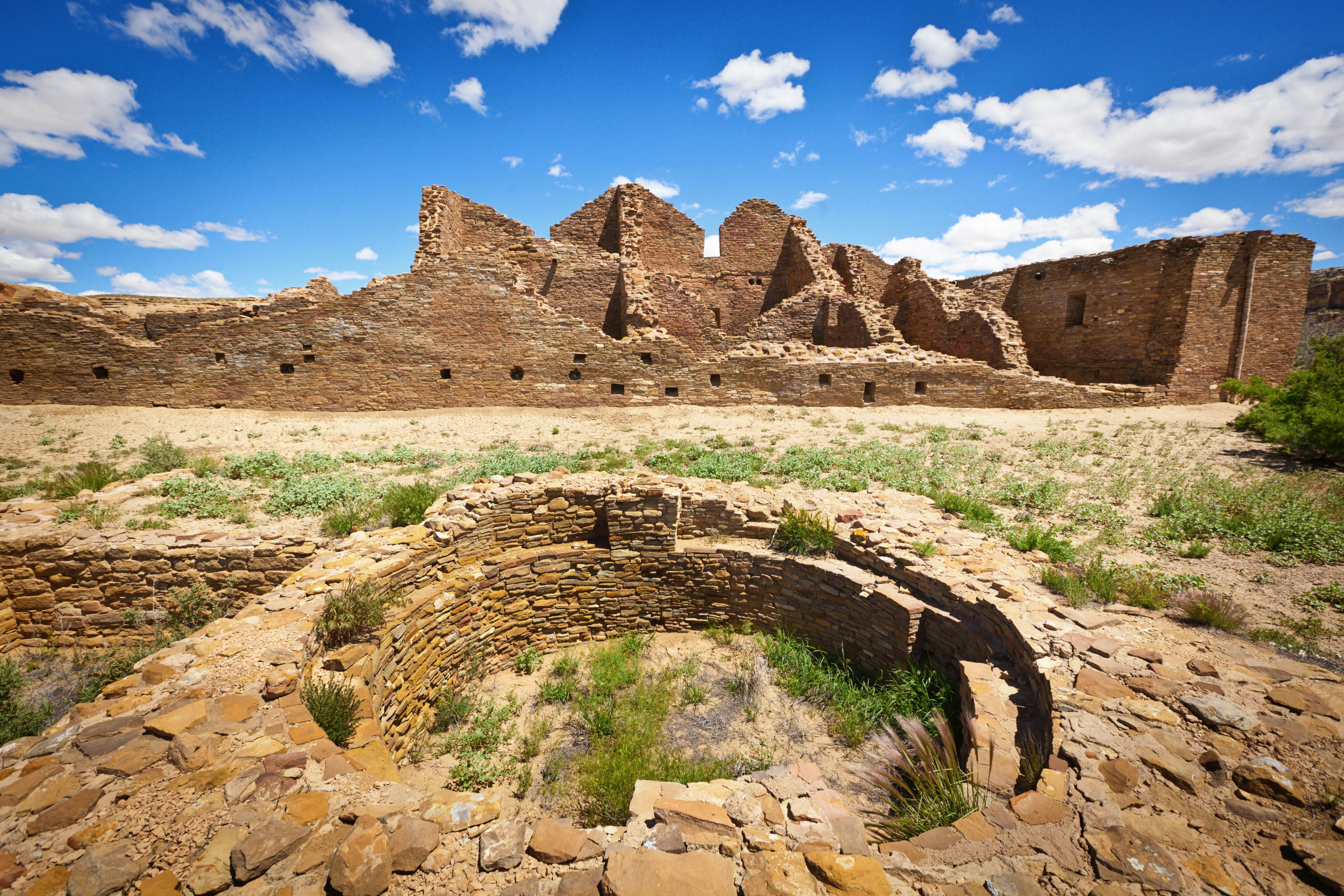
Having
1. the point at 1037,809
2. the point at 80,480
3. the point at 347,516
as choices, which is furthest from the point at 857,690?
the point at 80,480

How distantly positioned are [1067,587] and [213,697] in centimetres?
668

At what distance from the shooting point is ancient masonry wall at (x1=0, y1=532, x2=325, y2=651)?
18.5 ft

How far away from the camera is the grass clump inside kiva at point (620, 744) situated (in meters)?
3.92

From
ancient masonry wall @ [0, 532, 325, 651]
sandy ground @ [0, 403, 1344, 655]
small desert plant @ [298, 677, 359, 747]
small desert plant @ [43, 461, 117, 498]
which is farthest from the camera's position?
sandy ground @ [0, 403, 1344, 655]

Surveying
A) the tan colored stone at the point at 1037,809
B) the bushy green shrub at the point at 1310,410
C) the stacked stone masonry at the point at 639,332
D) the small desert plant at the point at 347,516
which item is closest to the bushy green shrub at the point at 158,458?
the stacked stone masonry at the point at 639,332

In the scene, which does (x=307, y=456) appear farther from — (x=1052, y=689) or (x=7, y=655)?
(x=1052, y=689)

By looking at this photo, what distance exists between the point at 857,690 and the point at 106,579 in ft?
27.5

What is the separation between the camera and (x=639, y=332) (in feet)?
50.4

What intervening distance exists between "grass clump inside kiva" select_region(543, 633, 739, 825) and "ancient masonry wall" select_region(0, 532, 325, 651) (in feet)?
12.2

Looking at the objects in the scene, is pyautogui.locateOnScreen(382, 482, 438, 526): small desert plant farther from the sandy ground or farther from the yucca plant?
the yucca plant

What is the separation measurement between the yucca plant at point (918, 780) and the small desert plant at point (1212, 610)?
7.32ft

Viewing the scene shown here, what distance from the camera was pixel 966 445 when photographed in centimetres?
1085

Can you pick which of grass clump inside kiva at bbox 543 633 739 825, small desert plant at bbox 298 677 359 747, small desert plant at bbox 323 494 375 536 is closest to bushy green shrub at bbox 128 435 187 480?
small desert plant at bbox 323 494 375 536

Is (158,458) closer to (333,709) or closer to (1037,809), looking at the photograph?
(333,709)
